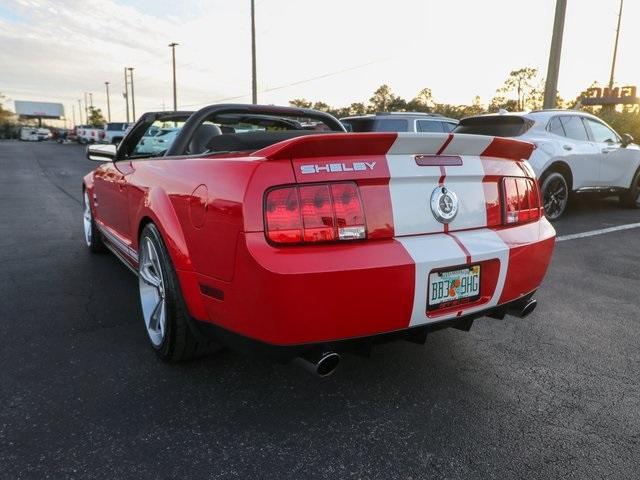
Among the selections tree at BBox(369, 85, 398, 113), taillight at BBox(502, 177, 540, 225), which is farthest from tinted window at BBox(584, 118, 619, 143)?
tree at BBox(369, 85, 398, 113)

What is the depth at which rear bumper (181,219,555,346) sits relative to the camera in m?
1.80

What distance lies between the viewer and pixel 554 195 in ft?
23.4

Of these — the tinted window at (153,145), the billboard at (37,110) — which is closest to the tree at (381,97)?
the billboard at (37,110)

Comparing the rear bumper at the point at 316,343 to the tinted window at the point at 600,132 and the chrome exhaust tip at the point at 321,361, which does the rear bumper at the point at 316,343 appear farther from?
the tinted window at the point at 600,132

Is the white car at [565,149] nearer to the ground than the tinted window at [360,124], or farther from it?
nearer to the ground

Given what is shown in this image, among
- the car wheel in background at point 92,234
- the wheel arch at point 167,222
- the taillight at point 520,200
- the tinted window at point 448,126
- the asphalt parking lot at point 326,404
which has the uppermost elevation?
the tinted window at point 448,126

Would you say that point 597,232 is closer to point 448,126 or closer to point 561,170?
point 561,170

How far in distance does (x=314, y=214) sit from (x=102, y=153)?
124 inches

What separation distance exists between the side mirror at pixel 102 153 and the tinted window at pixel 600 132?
6.63m

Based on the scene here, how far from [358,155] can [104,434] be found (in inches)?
59.1

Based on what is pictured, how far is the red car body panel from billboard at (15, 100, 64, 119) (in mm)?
122262

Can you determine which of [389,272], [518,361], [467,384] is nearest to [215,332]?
[389,272]

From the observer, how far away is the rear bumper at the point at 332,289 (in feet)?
5.90

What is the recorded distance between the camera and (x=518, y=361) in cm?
271
